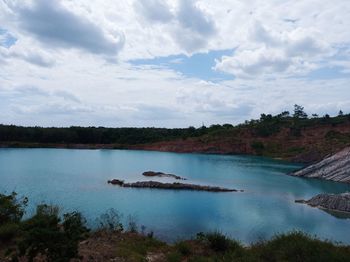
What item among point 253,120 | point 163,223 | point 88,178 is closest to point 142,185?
point 88,178

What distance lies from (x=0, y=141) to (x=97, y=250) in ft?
374

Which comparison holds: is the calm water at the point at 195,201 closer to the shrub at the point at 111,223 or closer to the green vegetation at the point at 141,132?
the shrub at the point at 111,223

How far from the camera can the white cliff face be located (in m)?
59.6

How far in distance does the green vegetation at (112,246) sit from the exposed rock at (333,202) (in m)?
22.6

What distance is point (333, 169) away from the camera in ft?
205

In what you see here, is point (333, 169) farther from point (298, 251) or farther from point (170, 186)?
point (298, 251)

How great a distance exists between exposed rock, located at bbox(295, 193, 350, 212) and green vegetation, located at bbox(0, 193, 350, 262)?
22.6 metres

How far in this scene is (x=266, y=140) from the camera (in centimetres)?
10956

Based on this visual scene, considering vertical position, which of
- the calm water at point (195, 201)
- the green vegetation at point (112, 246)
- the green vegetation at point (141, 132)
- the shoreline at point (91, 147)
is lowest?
the calm water at point (195, 201)

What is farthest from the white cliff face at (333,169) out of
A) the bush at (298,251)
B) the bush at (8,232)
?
the bush at (8,232)

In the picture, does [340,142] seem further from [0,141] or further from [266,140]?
[0,141]

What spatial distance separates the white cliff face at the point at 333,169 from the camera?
59562 mm

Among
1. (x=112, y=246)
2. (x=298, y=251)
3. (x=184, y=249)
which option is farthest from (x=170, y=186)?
(x=298, y=251)

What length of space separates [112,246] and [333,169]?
53.9m
